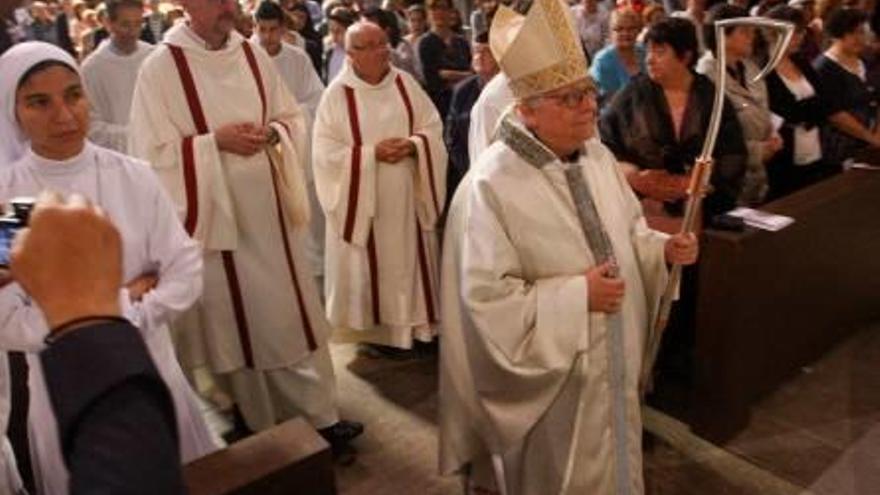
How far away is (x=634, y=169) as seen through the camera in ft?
11.7

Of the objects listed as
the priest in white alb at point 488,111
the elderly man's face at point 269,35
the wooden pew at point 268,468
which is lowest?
the wooden pew at point 268,468

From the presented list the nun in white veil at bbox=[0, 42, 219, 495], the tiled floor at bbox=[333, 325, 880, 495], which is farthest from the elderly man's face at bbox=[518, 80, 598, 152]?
the tiled floor at bbox=[333, 325, 880, 495]

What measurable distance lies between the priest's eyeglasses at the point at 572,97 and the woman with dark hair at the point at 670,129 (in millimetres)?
1382

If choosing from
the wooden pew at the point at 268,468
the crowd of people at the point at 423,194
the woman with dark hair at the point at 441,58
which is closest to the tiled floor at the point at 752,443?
the crowd of people at the point at 423,194

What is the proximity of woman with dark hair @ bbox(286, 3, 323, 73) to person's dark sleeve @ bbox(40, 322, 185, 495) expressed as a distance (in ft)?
20.3

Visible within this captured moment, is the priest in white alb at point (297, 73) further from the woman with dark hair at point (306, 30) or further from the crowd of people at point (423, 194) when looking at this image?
the woman with dark hair at point (306, 30)

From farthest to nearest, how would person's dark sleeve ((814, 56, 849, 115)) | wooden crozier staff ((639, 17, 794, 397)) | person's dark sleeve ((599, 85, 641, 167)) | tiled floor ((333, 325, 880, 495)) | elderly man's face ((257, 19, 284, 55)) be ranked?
1. elderly man's face ((257, 19, 284, 55))
2. person's dark sleeve ((814, 56, 849, 115))
3. person's dark sleeve ((599, 85, 641, 167))
4. tiled floor ((333, 325, 880, 495))
5. wooden crozier staff ((639, 17, 794, 397))

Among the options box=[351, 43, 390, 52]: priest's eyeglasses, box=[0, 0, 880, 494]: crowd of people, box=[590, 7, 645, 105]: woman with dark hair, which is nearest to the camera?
box=[0, 0, 880, 494]: crowd of people

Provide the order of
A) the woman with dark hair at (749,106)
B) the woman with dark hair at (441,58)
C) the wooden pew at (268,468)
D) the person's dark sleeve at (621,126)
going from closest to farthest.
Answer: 1. the wooden pew at (268,468)
2. the person's dark sleeve at (621,126)
3. the woman with dark hair at (749,106)
4. the woman with dark hair at (441,58)

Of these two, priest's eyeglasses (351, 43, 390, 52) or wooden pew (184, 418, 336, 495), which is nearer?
wooden pew (184, 418, 336, 495)

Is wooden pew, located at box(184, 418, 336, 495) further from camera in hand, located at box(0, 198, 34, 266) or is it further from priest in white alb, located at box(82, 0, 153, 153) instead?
priest in white alb, located at box(82, 0, 153, 153)

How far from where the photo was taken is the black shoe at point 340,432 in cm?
348

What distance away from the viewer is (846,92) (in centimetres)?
457

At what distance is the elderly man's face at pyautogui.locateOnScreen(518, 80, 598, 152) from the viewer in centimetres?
221
